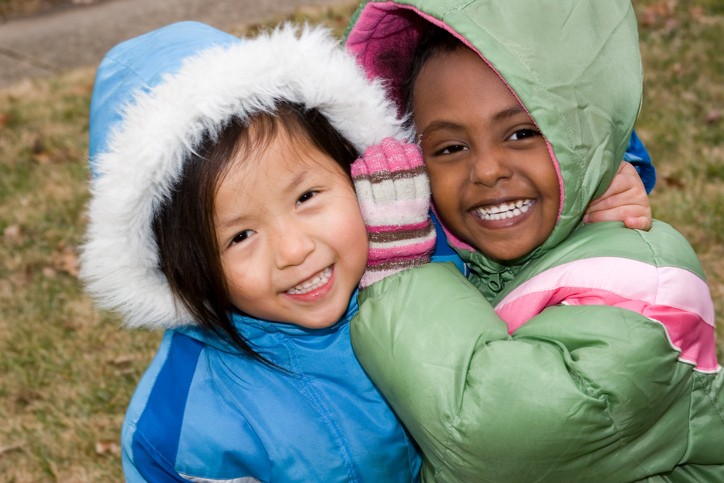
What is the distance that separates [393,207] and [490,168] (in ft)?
0.88

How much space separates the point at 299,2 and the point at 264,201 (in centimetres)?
612

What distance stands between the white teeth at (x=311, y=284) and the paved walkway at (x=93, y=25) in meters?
5.51

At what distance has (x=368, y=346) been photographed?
2.20 meters

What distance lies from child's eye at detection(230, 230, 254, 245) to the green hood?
70 centimetres

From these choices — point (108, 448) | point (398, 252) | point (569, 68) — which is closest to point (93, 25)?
point (108, 448)

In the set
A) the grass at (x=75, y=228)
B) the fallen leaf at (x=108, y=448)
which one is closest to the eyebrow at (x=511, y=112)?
the grass at (x=75, y=228)

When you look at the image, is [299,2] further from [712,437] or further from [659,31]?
[712,437]

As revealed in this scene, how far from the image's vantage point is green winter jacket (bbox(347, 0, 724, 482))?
6.45 ft

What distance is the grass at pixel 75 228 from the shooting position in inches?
143

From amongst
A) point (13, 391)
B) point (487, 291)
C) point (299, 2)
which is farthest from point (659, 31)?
point (13, 391)

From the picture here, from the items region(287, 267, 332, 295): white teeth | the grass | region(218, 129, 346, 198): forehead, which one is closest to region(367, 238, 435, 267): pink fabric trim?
region(287, 267, 332, 295): white teeth

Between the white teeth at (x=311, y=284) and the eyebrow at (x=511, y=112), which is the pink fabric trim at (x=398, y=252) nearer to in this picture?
the white teeth at (x=311, y=284)

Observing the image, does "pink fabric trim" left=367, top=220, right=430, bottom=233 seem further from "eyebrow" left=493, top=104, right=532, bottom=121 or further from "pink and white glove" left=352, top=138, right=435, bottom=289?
"eyebrow" left=493, top=104, right=532, bottom=121

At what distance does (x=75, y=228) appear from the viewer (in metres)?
5.11
